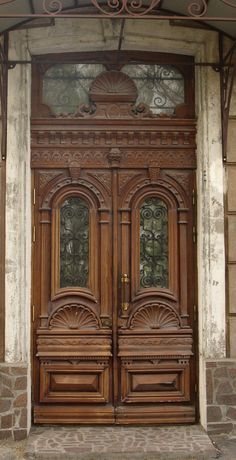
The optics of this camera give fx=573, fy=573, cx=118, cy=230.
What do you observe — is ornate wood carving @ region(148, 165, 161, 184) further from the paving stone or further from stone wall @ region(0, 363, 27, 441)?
the paving stone

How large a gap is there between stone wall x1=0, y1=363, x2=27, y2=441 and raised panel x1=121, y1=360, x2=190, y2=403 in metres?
0.98

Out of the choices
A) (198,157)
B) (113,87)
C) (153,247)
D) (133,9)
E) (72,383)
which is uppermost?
(133,9)

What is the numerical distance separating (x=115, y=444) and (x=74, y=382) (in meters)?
0.75

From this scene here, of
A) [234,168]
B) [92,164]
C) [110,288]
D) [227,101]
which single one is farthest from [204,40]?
[110,288]

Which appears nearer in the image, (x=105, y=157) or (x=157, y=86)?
(x=105, y=157)

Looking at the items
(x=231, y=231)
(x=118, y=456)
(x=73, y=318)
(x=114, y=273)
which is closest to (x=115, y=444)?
(x=118, y=456)

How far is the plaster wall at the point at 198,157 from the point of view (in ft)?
17.6

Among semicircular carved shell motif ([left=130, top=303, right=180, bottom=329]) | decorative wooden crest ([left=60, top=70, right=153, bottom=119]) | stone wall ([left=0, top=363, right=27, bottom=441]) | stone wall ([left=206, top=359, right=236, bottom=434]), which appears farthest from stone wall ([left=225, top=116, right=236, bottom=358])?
stone wall ([left=0, top=363, right=27, bottom=441])

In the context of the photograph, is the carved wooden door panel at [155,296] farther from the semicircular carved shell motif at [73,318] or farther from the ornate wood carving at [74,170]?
the ornate wood carving at [74,170]

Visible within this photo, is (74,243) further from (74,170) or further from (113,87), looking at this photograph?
(113,87)

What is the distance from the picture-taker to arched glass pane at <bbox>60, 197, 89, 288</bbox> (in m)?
5.65

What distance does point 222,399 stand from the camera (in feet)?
17.5

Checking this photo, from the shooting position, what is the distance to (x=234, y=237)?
18.1 ft

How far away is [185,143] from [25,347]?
253 centimetres
